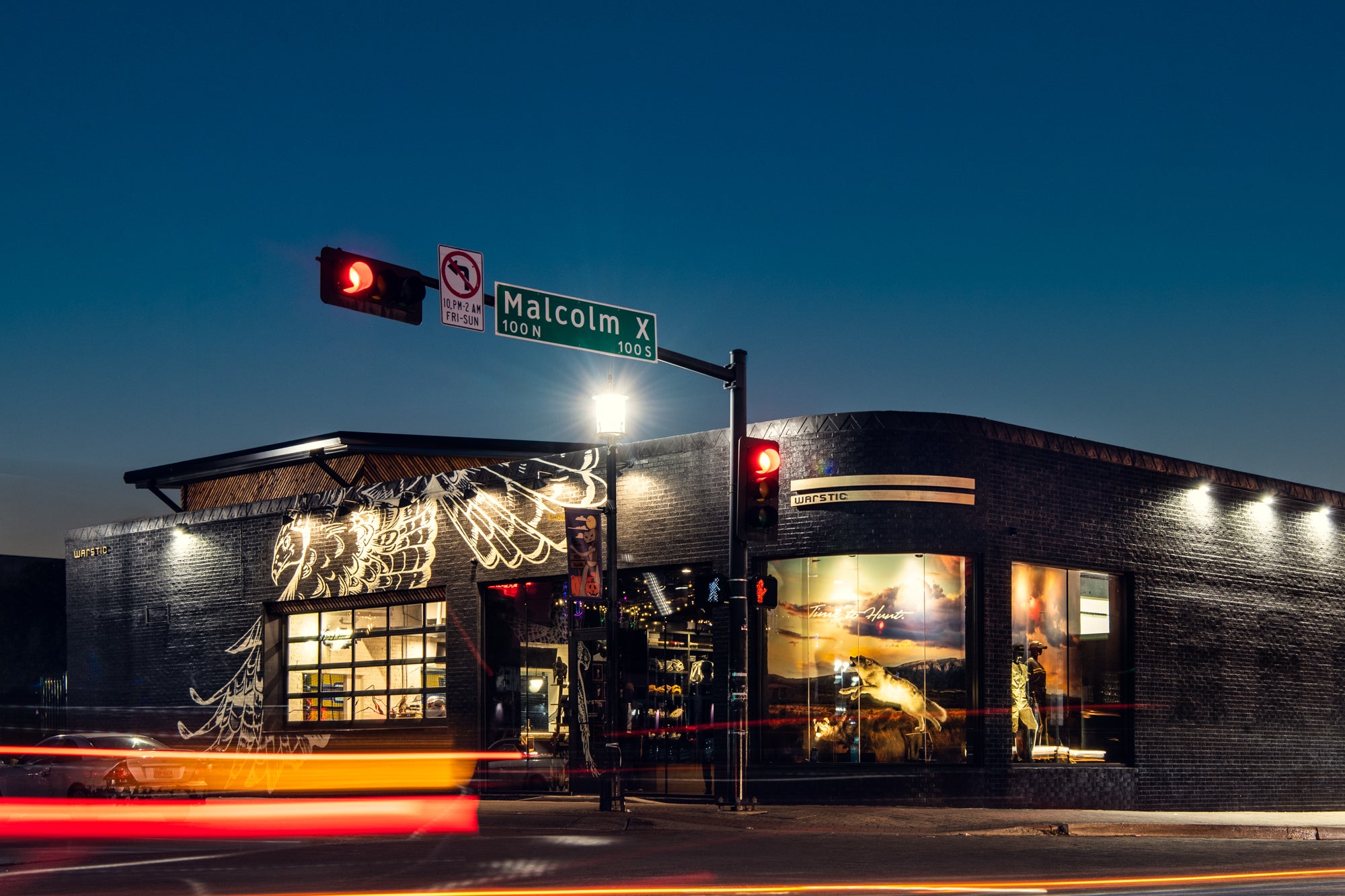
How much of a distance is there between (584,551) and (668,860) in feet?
27.0

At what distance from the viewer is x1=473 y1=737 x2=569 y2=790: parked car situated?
24094mm

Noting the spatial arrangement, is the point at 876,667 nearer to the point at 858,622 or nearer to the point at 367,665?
the point at 858,622

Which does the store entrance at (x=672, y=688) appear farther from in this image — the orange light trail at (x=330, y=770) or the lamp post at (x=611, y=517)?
the orange light trail at (x=330, y=770)

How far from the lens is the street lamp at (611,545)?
62.5ft

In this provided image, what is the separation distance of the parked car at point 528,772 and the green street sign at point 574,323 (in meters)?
9.82

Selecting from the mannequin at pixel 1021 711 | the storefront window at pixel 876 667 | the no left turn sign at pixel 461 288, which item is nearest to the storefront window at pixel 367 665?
the storefront window at pixel 876 667

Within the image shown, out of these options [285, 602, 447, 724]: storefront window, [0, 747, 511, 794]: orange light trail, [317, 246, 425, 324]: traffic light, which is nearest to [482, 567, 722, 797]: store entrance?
[0, 747, 511, 794]: orange light trail

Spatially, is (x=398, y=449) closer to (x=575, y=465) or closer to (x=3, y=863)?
(x=575, y=465)

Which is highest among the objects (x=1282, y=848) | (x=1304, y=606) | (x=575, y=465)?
(x=575, y=465)

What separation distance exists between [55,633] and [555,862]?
36.7 metres

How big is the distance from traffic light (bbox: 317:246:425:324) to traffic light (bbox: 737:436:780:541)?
494cm

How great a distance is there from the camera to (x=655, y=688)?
22875mm

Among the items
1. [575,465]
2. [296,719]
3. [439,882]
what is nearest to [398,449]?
[296,719]

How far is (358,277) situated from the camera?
45.9 ft
